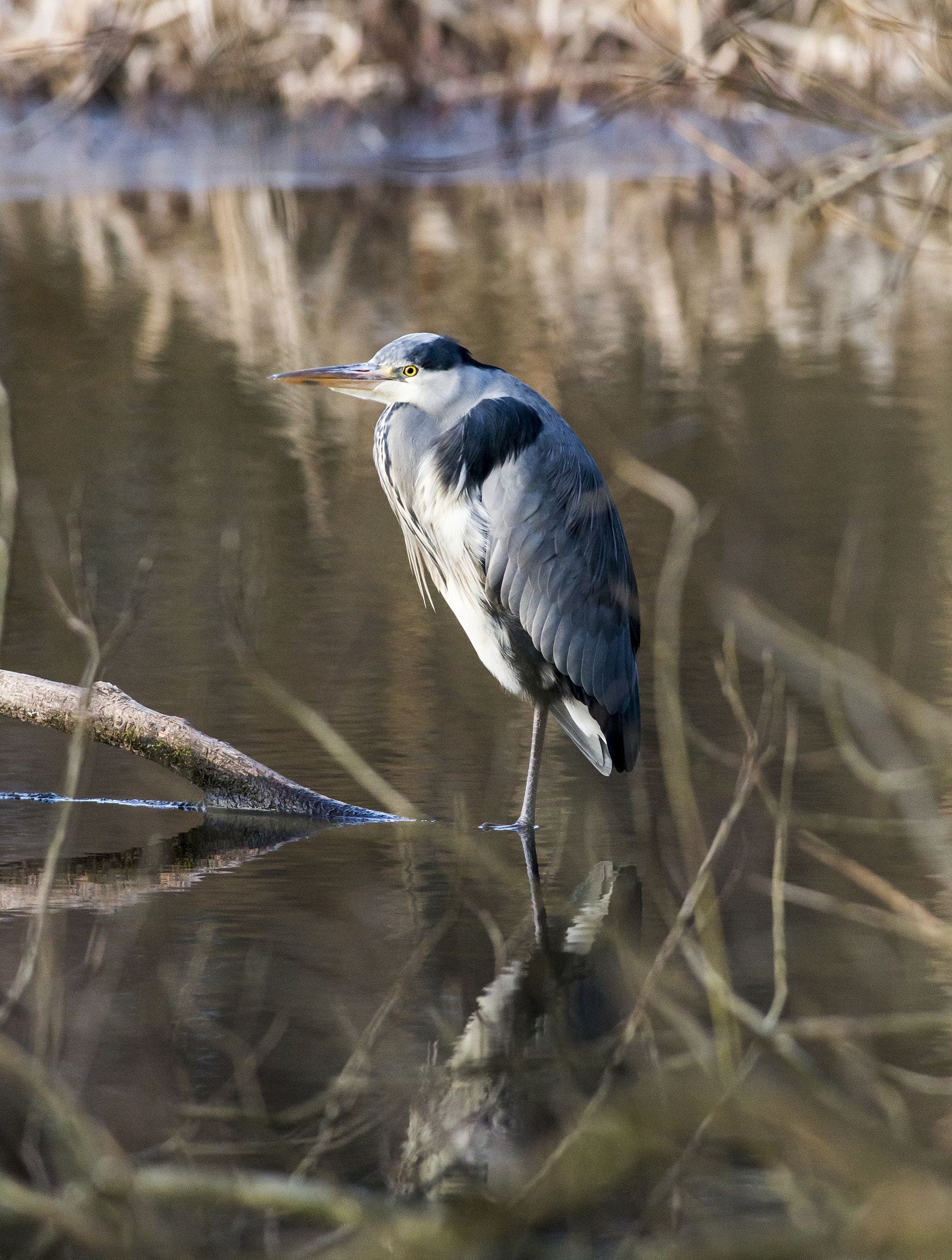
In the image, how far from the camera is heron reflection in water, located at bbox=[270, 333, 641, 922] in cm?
504

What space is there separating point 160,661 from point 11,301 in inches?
329

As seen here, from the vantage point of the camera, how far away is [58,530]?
7844 millimetres

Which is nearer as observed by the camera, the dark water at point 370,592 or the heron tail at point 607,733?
the dark water at point 370,592

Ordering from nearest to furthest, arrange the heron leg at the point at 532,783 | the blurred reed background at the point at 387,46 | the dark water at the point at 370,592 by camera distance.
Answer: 1. the dark water at the point at 370,592
2. the heron leg at the point at 532,783
3. the blurred reed background at the point at 387,46

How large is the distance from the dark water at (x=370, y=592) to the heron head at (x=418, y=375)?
581mm

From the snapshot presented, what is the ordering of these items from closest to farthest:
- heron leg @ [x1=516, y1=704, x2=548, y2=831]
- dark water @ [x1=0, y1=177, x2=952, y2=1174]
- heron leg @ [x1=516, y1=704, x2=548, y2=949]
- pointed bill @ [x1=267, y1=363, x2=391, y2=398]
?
dark water @ [x1=0, y1=177, x2=952, y2=1174], heron leg @ [x1=516, y1=704, x2=548, y2=949], heron leg @ [x1=516, y1=704, x2=548, y2=831], pointed bill @ [x1=267, y1=363, x2=391, y2=398]

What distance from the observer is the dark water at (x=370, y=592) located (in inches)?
156

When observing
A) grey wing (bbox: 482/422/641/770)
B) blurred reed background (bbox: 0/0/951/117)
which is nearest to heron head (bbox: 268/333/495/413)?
grey wing (bbox: 482/422/641/770)

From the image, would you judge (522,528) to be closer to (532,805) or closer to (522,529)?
(522,529)

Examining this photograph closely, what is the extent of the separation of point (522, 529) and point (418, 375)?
49 centimetres

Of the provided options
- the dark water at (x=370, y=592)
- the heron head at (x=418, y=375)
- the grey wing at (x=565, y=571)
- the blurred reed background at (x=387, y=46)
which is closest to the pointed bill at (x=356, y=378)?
the heron head at (x=418, y=375)

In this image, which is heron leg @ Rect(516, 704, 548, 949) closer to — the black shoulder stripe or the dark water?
the dark water

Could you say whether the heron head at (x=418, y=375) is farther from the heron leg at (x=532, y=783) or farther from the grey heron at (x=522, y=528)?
the heron leg at (x=532, y=783)

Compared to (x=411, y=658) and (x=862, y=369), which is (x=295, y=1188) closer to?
(x=411, y=658)
